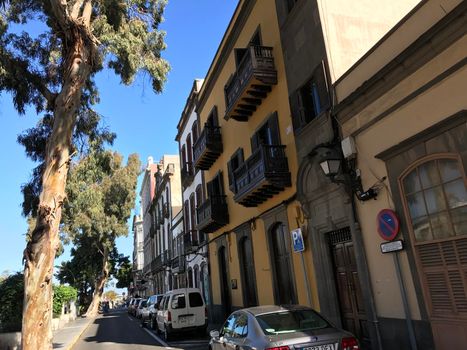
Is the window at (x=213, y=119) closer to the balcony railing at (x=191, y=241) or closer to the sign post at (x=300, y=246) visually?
the balcony railing at (x=191, y=241)

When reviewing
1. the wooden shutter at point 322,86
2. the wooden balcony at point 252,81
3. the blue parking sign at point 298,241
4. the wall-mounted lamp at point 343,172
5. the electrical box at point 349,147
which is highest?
the wooden balcony at point 252,81

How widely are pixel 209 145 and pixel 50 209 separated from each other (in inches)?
443

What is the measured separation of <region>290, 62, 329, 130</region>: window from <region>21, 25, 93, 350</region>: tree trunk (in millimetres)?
6497

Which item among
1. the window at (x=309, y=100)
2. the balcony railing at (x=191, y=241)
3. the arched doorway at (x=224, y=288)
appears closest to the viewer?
the window at (x=309, y=100)

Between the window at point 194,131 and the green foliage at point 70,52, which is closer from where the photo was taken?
the green foliage at point 70,52

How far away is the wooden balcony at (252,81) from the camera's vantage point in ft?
50.8

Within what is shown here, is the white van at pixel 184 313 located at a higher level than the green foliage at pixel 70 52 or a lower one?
lower

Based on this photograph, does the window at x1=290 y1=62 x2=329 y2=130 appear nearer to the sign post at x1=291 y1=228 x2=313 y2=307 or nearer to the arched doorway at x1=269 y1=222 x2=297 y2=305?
the sign post at x1=291 y1=228 x2=313 y2=307

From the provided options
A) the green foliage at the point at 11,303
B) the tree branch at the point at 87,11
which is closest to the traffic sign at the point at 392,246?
the tree branch at the point at 87,11

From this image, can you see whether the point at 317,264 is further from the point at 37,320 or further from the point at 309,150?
the point at 37,320

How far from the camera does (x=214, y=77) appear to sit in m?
23.2

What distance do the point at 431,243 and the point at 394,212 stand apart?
1077 millimetres

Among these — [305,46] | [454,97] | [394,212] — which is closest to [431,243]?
[394,212]

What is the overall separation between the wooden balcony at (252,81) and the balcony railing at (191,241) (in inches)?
471
